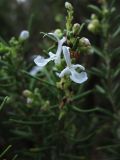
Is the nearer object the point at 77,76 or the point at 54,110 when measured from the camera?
the point at 77,76

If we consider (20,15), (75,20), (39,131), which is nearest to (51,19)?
(20,15)

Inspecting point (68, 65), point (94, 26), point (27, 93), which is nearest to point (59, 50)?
point (68, 65)

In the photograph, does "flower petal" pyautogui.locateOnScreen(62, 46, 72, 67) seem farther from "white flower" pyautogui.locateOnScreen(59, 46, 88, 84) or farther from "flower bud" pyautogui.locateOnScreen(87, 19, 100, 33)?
"flower bud" pyautogui.locateOnScreen(87, 19, 100, 33)

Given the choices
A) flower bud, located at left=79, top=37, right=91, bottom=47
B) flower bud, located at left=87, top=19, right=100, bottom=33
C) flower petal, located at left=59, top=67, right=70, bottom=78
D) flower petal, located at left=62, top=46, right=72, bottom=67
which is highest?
flower bud, located at left=87, top=19, right=100, bottom=33

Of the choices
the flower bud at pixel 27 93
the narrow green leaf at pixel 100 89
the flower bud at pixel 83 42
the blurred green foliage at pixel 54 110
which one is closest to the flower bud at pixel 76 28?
the flower bud at pixel 83 42

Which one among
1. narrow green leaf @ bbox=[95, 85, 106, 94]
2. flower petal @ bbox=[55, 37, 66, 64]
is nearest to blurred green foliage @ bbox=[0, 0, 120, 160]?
narrow green leaf @ bbox=[95, 85, 106, 94]

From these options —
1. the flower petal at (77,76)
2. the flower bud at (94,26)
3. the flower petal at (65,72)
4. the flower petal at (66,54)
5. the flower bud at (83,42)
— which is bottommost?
the flower petal at (77,76)

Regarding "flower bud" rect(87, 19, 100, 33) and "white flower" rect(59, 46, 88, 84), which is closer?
"white flower" rect(59, 46, 88, 84)

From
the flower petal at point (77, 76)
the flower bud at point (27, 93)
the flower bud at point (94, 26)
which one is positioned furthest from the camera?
the flower bud at point (94, 26)

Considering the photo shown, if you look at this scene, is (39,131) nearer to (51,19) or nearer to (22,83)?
(22,83)

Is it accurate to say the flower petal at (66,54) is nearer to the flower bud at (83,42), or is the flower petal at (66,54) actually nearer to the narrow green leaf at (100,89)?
the flower bud at (83,42)

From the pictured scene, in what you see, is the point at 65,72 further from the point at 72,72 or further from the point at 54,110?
the point at 54,110
